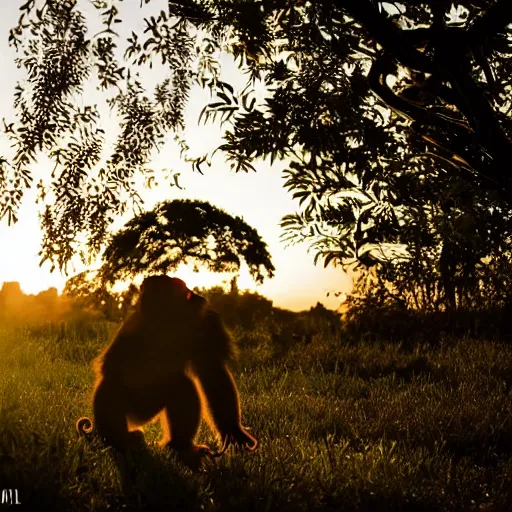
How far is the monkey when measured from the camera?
5.08 metres

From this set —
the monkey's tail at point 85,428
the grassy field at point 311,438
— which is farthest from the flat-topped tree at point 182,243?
the monkey's tail at point 85,428

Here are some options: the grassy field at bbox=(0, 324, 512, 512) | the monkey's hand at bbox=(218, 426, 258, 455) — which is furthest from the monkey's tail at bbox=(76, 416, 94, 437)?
the monkey's hand at bbox=(218, 426, 258, 455)

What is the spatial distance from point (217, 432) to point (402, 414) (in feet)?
9.11

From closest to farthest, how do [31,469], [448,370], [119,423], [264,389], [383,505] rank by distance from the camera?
[31,469] < [383,505] < [119,423] < [264,389] < [448,370]

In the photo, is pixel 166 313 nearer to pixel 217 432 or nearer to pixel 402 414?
pixel 217 432

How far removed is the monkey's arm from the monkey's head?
0.54m

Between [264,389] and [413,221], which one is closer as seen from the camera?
[413,221]

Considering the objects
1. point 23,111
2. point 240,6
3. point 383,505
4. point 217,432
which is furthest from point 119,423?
point 240,6

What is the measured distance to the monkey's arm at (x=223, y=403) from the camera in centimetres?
520

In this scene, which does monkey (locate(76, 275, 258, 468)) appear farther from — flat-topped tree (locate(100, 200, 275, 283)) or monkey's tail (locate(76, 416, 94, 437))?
flat-topped tree (locate(100, 200, 275, 283))

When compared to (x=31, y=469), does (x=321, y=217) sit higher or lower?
higher

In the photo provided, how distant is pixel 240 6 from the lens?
593 centimetres

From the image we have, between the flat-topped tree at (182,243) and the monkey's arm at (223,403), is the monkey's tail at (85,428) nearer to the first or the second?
the monkey's arm at (223,403)

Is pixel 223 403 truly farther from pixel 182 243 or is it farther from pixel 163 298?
pixel 182 243
